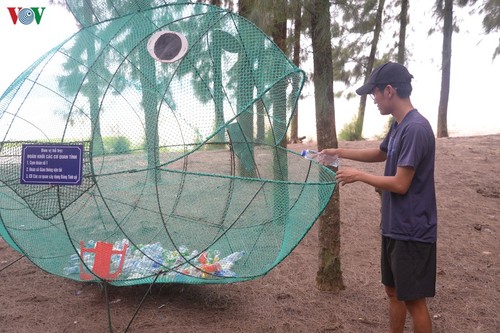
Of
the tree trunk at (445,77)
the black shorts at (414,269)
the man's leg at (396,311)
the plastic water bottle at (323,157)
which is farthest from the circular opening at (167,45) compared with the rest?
the tree trunk at (445,77)

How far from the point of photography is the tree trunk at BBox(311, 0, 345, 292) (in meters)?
3.45

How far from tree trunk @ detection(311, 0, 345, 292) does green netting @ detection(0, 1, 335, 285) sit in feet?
0.78

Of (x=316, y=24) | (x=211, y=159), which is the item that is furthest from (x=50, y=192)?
(x=211, y=159)

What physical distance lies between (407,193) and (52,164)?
1855 millimetres

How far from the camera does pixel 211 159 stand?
19.2 feet

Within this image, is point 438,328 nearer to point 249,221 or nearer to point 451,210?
point 249,221

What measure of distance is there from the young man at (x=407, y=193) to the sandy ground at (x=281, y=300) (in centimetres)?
98

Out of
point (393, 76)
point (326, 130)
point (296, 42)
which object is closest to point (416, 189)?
point (393, 76)

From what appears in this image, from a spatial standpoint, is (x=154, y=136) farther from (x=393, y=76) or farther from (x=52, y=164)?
(x=393, y=76)

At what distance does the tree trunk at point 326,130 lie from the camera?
345cm

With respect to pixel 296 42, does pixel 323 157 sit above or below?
below

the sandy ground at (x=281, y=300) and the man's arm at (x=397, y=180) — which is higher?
the man's arm at (x=397, y=180)

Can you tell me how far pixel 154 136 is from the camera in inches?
128

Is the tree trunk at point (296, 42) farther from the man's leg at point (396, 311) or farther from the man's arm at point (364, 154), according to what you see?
the man's leg at point (396, 311)
